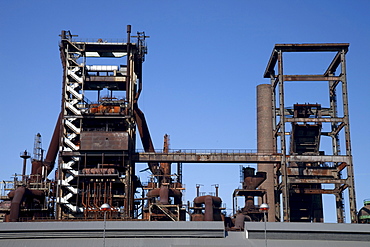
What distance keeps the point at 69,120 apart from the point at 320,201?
38428 mm

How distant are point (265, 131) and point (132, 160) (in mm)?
27453

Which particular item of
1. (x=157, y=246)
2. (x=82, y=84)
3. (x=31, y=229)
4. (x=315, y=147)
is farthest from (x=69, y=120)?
(x=315, y=147)

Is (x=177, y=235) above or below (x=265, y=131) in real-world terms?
below

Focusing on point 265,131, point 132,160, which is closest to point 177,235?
point 132,160

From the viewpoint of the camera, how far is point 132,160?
7750cm

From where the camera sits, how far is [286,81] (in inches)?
3105

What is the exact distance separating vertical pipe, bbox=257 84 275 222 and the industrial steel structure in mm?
10291

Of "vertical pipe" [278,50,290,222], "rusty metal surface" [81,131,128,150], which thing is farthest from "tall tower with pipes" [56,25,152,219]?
"vertical pipe" [278,50,290,222]

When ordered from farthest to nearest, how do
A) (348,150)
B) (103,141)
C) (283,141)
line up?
(283,141) → (348,150) → (103,141)

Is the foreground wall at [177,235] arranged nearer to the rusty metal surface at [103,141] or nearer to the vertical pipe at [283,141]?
the vertical pipe at [283,141]

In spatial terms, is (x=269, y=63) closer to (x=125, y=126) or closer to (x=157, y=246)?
(x=125, y=126)

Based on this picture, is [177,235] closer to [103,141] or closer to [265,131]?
[103,141]

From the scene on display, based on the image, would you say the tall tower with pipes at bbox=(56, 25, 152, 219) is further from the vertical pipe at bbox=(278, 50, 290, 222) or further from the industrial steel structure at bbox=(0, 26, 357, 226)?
the vertical pipe at bbox=(278, 50, 290, 222)

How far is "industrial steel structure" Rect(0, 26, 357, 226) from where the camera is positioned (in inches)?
2938
